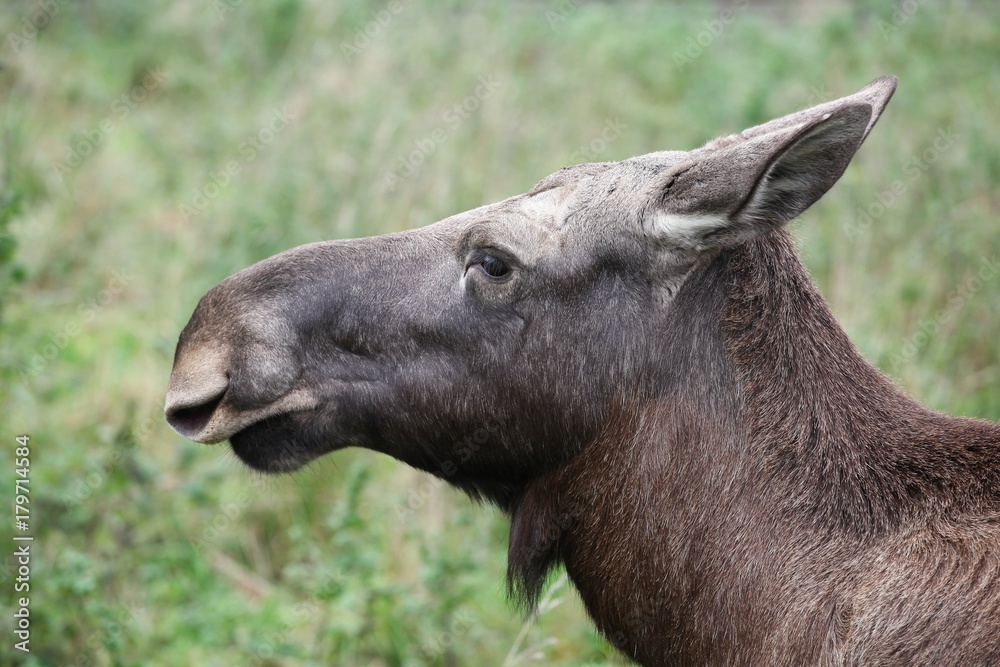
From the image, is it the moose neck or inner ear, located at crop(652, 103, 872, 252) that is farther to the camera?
the moose neck

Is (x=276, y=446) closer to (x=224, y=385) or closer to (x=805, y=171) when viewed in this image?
(x=224, y=385)

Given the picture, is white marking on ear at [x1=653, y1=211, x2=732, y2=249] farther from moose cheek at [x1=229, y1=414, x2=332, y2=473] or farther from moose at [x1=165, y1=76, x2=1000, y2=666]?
moose cheek at [x1=229, y1=414, x2=332, y2=473]

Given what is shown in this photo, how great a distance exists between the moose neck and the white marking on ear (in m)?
0.13

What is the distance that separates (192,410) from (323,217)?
442cm

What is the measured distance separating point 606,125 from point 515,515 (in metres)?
6.49

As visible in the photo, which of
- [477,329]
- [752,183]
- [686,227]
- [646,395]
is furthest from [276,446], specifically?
[752,183]

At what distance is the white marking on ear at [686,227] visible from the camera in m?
3.40

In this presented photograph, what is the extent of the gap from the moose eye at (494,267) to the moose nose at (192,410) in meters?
0.89

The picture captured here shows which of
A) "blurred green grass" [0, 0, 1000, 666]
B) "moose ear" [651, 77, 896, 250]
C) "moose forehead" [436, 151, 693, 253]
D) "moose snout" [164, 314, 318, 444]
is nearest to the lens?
"moose ear" [651, 77, 896, 250]

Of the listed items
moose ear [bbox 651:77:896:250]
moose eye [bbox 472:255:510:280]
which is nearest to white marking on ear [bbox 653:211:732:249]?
moose ear [bbox 651:77:896:250]

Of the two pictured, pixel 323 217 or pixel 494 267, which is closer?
pixel 494 267

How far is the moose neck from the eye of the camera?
3387 millimetres

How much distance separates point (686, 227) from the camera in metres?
3.44

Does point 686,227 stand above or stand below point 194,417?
above
